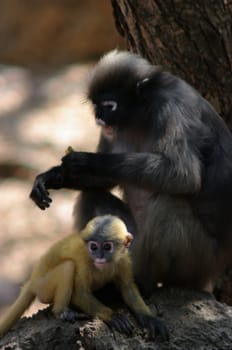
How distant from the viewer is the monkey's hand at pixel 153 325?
18.5ft

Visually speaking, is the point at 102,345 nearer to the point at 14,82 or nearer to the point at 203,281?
the point at 203,281

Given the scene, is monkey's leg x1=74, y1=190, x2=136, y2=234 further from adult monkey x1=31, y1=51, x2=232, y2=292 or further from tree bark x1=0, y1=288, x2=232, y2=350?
tree bark x1=0, y1=288, x2=232, y2=350

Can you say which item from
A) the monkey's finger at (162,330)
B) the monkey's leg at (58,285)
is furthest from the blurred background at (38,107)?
the monkey's finger at (162,330)

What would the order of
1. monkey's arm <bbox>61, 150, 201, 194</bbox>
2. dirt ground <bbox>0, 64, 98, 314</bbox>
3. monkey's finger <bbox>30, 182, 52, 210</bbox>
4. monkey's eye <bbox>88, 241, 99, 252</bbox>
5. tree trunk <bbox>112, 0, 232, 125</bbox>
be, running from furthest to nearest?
dirt ground <bbox>0, 64, 98, 314</bbox>
tree trunk <bbox>112, 0, 232, 125</bbox>
monkey's finger <bbox>30, 182, 52, 210</bbox>
monkey's arm <bbox>61, 150, 201, 194</bbox>
monkey's eye <bbox>88, 241, 99, 252</bbox>

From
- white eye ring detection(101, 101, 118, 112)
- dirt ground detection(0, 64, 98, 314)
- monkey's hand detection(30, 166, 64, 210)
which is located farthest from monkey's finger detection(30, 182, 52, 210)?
dirt ground detection(0, 64, 98, 314)

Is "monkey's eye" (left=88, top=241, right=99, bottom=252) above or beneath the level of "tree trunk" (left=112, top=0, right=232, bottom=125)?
beneath

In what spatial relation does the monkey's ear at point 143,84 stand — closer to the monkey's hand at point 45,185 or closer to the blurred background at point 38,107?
the monkey's hand at point 45,185

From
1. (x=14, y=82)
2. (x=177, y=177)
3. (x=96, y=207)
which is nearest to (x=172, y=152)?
(x=177, y=177)

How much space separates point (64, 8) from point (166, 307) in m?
9.81

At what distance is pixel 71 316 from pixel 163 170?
1364 millimetres

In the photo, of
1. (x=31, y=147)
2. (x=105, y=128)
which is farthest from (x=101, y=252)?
(x=31, y=147)

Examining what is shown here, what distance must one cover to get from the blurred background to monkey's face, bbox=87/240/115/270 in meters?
6.07

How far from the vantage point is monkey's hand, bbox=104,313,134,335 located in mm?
5613

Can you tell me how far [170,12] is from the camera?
7.54 metres
